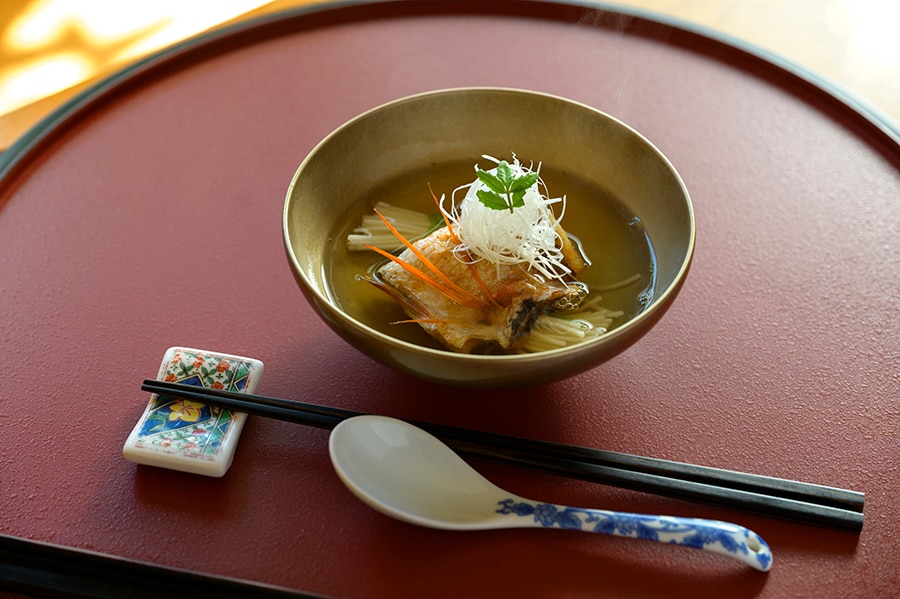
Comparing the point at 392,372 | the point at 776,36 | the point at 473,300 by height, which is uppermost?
the point at 776,36

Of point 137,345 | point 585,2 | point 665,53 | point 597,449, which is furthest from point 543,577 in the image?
point 585,2

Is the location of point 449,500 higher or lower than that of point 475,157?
lower

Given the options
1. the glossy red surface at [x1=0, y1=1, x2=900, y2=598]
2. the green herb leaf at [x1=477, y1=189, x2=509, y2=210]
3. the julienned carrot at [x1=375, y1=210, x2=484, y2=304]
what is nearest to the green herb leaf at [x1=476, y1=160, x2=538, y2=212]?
the green herb leaf at [x1=477, y1=189, x2=509, y2=210]

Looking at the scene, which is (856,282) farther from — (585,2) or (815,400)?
(585,2)

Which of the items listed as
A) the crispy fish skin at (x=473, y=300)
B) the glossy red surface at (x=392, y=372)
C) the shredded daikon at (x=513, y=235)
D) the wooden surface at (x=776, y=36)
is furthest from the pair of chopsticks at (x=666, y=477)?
the wooden surface at (x=776, y=36)

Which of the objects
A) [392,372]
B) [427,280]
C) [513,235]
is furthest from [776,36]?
[392,372]

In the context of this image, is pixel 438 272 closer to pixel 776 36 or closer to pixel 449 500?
pixel 449 500
